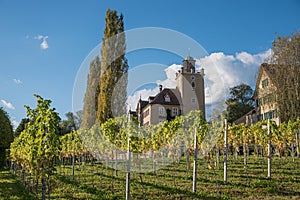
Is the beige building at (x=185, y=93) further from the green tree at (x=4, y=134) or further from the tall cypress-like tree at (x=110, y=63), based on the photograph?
the green tree at (x=4, y=134)

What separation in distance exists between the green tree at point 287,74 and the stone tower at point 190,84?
16.3 metres

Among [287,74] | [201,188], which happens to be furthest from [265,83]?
[201,188]

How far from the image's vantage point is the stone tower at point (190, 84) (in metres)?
8.45

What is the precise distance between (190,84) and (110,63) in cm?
1638

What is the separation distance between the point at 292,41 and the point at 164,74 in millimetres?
19218

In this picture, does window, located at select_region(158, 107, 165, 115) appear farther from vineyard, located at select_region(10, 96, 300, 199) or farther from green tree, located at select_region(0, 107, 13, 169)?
green tree, located at select_region(0, 107, 13, 169)

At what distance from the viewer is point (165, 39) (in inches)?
306

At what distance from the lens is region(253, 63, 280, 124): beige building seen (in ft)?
84.9

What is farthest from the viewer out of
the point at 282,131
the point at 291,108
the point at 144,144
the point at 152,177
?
the point at 291,108

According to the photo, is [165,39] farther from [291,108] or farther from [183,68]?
[291,108]

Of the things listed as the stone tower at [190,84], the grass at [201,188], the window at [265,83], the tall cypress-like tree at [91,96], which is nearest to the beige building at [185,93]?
the stone tower at [190,84]

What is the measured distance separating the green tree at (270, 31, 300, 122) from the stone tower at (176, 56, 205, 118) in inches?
641

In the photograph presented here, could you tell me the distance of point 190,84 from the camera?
8953mm

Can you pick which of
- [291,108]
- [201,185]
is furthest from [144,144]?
[291,108]
